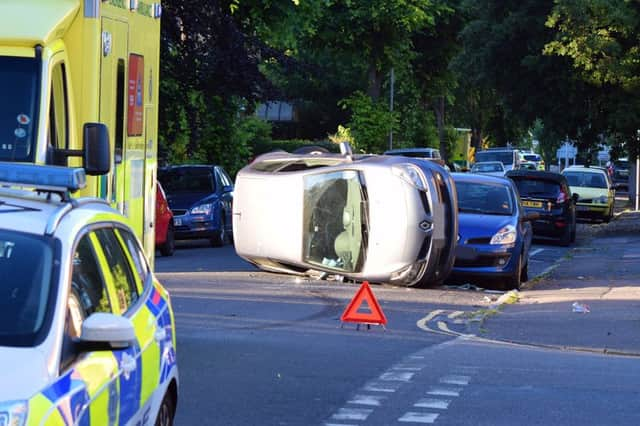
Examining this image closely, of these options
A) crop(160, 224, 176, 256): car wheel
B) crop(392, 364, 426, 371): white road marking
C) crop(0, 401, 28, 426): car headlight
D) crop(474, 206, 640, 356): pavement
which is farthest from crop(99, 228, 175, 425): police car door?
crop(160, 224, 176, 256): car wheel

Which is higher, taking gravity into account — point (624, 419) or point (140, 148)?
point (140, 148)

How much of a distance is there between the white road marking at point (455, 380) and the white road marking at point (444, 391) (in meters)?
0.30

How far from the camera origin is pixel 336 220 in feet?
64.2

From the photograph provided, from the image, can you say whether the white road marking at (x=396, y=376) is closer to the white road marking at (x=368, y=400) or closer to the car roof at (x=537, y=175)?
the white road marking at (x=368, y=400)

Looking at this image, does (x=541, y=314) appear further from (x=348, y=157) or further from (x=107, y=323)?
(x=107, y=323)

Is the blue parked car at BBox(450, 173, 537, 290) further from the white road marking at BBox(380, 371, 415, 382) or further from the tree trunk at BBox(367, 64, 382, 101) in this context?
the tree trunk at BBox(367, 64, 382, 101)

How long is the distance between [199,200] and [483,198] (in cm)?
810

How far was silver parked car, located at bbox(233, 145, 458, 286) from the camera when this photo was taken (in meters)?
18.9

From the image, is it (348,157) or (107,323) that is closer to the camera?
(107,323)

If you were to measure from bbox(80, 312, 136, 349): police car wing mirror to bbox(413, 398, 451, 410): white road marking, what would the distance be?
4645mm

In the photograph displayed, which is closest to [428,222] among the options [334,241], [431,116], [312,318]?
[334,241]

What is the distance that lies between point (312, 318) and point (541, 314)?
3.09 metres

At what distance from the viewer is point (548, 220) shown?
107 feet

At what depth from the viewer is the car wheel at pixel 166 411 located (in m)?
6.75
